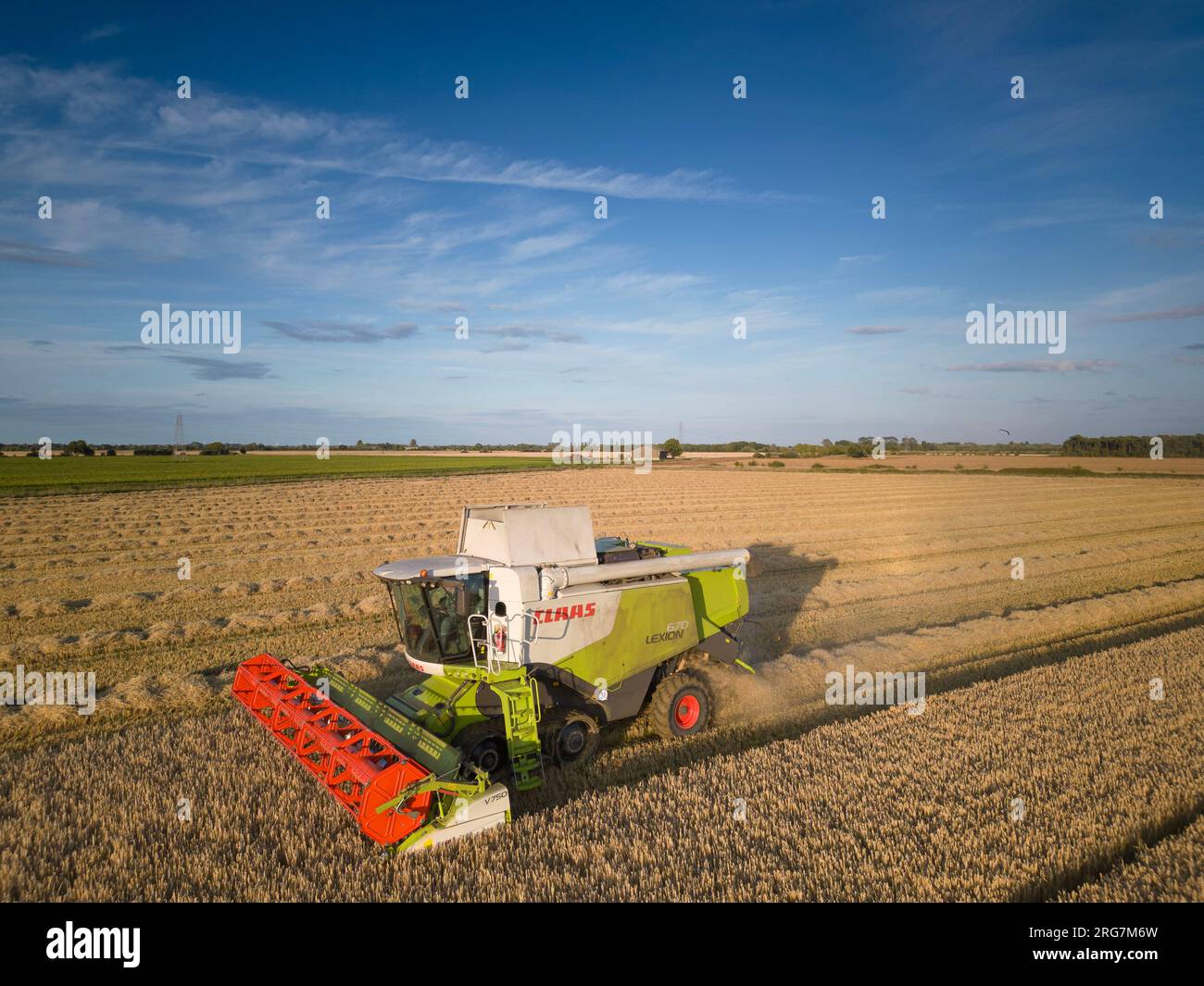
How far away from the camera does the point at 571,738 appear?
691 cm

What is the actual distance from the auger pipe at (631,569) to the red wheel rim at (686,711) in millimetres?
1407

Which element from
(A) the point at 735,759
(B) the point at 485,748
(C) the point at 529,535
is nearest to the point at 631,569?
(C) the point at 529,535

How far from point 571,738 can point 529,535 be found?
202 cm

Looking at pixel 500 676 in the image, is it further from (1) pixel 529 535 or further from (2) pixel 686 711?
(2) pixel 686 711

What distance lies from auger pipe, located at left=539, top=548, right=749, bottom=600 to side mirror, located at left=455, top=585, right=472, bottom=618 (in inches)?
28.6

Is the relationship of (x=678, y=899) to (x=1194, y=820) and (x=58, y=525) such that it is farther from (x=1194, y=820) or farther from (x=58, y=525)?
(x=58, y=525)

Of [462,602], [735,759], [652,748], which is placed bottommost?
[652,748]

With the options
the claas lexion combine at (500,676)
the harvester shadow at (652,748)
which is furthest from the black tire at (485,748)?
the harvester shadow at (652,748)

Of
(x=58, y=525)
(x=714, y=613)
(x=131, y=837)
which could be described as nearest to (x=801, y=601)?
(x=714, y=613)

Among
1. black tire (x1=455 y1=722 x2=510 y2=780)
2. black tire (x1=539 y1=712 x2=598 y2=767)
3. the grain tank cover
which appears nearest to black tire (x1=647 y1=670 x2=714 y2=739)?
black tire (x1=539 y1=712 x2=598 y2=767)

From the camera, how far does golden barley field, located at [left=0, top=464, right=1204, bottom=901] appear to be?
4.97 meters

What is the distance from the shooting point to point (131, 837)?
5.46m

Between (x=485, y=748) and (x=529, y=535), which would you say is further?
(x=529, y=535)
